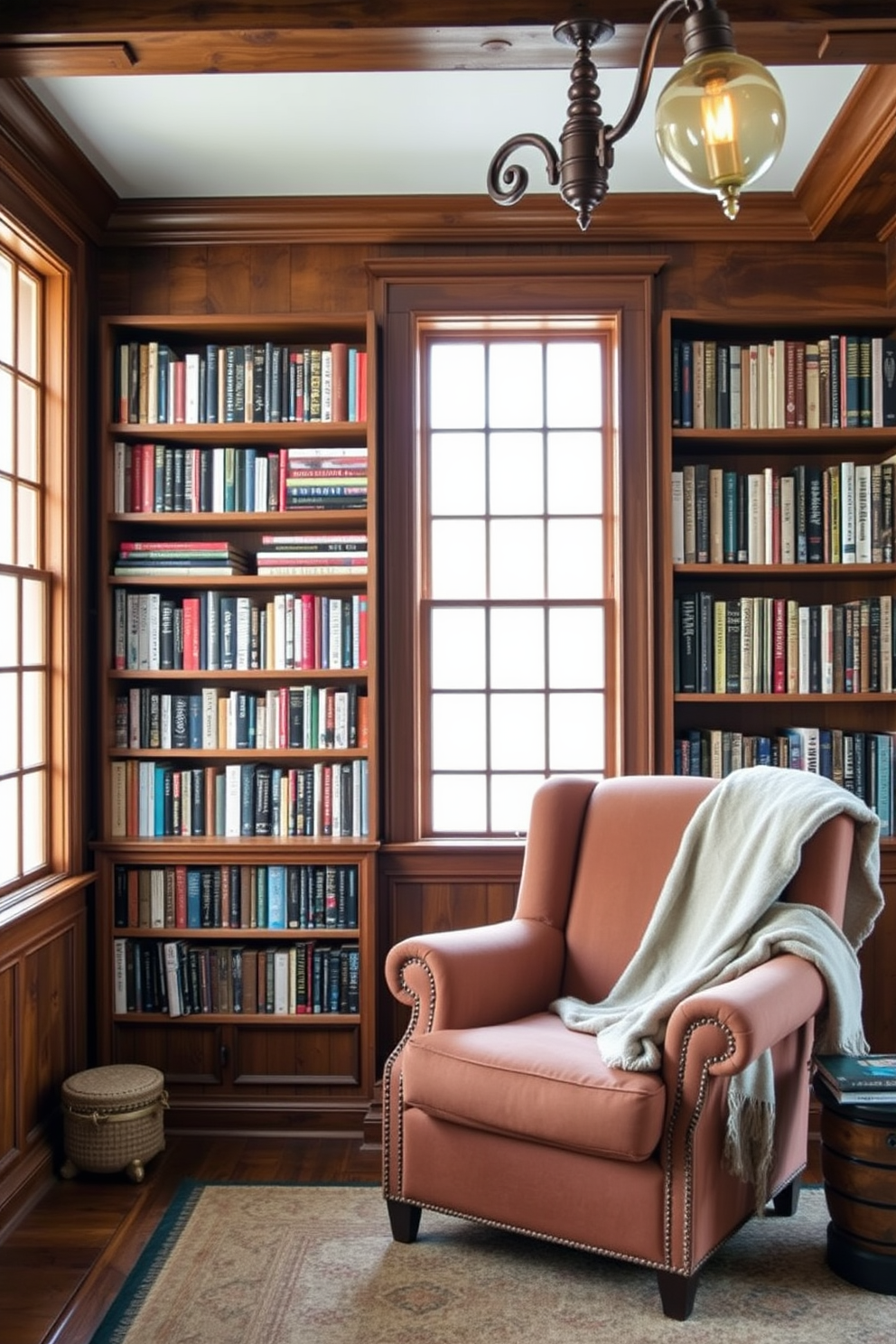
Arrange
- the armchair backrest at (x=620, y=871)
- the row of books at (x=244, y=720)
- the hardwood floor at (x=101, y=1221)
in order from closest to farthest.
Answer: the hardwood floor at (x=101, y=1221) < the armchair backrest at (x=620, y=871) < the row of books at (x=244, y=720)

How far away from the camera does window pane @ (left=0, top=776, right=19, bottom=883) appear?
3225mm

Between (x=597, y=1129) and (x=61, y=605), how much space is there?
2.12 m

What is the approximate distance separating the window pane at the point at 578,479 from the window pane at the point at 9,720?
175 centimetres

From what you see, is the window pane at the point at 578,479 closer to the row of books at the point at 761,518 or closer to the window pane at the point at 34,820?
the row of books at the point at 761,518

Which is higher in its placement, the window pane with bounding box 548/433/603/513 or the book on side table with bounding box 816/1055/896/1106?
the window pane with bounding box 548/433/603/513

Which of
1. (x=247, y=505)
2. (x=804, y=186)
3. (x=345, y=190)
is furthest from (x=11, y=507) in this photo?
(x=804, y=186)

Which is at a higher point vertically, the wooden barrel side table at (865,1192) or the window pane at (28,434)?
the window pane at (28,434)

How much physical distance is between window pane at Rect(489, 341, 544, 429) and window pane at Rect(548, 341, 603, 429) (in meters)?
0.05

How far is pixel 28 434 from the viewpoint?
3.49m

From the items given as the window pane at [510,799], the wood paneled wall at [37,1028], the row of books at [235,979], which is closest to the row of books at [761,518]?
the window pane at [510,799]

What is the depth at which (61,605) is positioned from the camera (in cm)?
357

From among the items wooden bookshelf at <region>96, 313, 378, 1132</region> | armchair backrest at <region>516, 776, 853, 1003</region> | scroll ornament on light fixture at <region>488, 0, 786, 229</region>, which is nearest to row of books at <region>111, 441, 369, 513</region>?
wooden bookshelf at <region>96, 313, 378, 1132</region>

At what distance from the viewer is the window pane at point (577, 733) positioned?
3.94 meters

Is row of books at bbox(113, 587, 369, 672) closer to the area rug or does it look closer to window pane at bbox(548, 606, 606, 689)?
window pane at bbox(548, 606, 606, 689)
